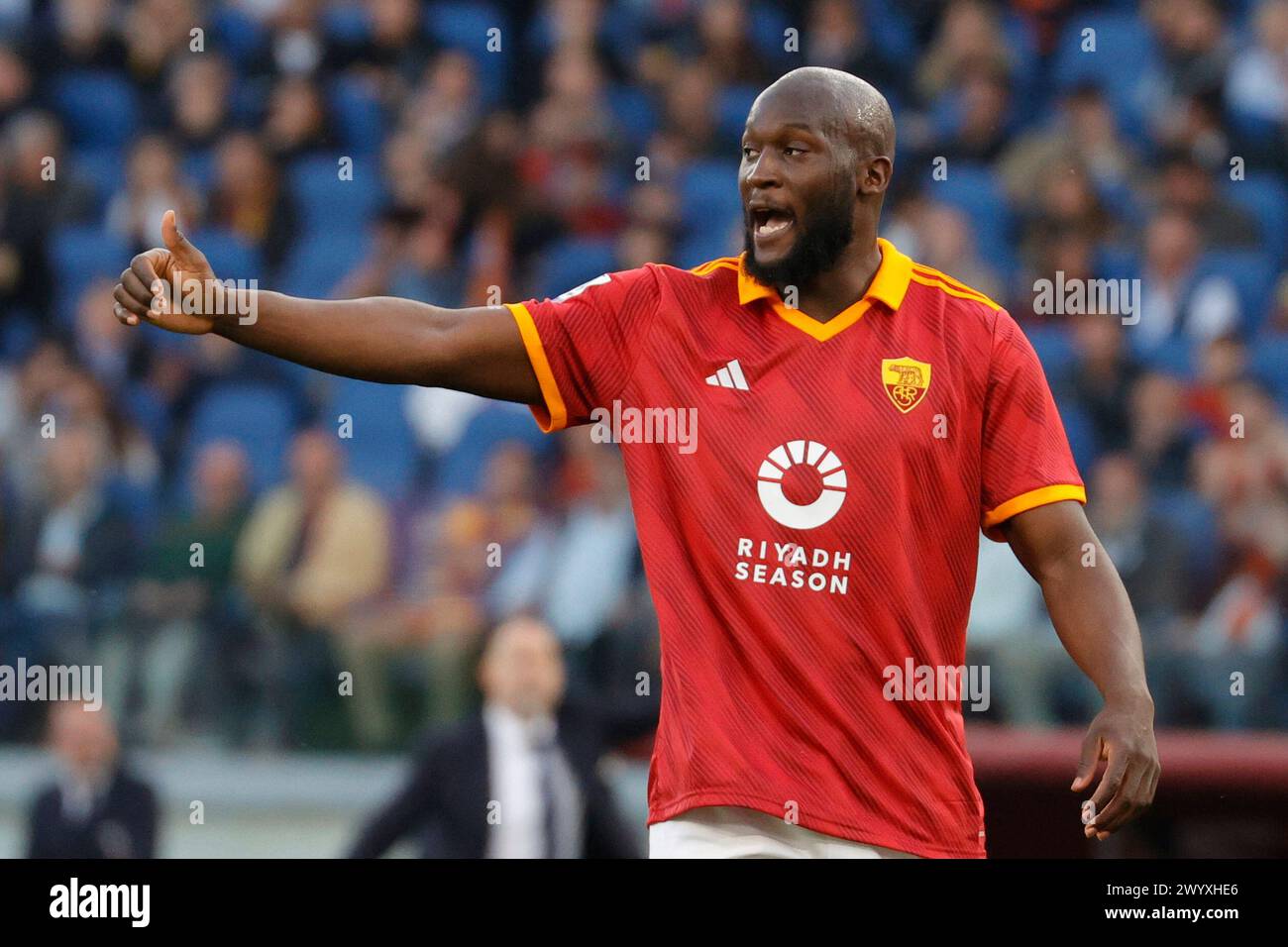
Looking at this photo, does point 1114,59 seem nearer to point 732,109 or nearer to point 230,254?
point 732,109

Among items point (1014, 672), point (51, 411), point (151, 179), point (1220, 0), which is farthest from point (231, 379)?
point (1220, 0)

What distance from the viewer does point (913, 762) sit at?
3.94 m

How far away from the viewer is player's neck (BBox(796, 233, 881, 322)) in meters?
4.15

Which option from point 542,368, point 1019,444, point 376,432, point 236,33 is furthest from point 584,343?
point 236,33

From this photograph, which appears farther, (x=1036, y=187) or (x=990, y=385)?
(x=1036, y=187)

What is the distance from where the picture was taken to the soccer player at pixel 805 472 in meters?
3.89

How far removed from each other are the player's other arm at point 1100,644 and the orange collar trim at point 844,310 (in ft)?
1.73

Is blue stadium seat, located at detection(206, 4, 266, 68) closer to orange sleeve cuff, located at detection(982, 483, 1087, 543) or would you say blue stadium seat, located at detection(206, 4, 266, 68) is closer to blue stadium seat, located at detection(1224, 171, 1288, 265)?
blue stadium seat, located at detection(1224, 171, 1288, 265)

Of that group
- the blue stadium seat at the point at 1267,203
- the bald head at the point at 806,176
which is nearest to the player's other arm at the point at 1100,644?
the bald head at the point at 806,176

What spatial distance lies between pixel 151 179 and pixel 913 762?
7.85 metres

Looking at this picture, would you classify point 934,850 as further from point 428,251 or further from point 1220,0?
point 1220,0

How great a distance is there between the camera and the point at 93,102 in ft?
38.5

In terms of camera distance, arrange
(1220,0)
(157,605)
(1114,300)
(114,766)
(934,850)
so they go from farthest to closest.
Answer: (1220,0), (1114,300), (157,605), (114,766), (934,850)

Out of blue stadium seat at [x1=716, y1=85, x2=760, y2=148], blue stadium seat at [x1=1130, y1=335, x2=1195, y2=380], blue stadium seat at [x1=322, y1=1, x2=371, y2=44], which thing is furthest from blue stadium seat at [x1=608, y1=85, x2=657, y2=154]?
blue stadium seat at [x1=1130, y1=335, x2=1195, y2=380]
